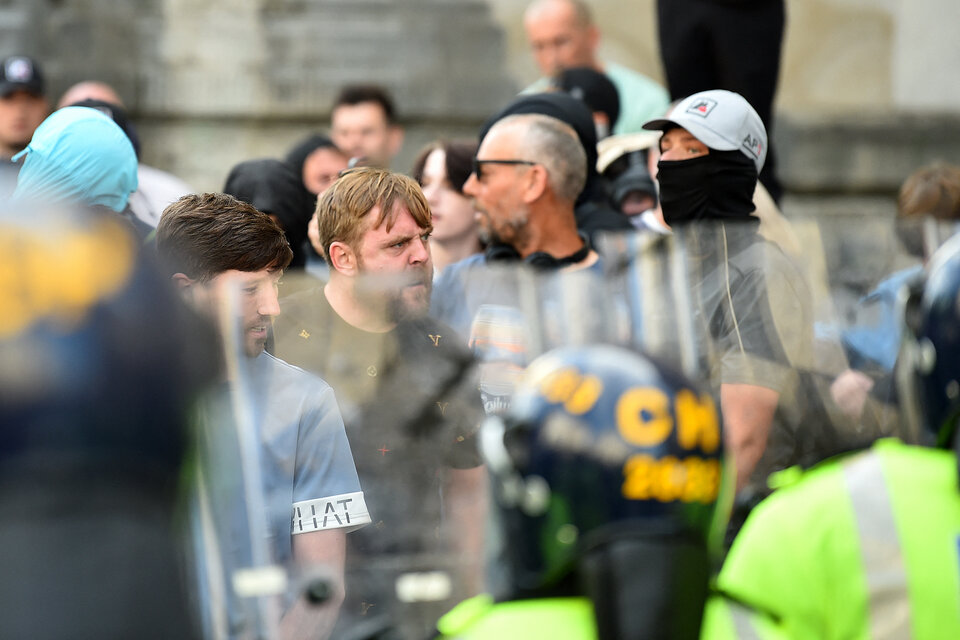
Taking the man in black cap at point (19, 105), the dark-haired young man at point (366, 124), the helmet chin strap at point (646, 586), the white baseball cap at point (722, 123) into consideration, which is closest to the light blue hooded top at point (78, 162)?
the white baseball cap at point (722, 123)

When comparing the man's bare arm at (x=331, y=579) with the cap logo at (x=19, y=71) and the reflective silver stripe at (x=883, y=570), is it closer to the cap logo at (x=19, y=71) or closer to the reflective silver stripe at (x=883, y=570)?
the reflective silver stripe at (x=883, y=570)

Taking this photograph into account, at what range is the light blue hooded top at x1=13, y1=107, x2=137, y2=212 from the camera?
14.0 ft

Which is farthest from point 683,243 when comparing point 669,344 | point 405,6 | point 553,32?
point 405,6

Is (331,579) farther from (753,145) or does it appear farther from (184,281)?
(753,145)

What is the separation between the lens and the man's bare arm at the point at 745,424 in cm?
382

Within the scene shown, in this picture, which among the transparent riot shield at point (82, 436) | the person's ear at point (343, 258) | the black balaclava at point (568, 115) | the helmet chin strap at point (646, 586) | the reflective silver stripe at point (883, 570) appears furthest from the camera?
the black balaclava at point (568, 115)

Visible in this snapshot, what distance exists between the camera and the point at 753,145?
4.63 meters

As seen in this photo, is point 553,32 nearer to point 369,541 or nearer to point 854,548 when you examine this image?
point 369,541

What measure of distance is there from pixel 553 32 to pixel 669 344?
3.33 meters

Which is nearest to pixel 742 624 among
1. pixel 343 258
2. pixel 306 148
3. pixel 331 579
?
pixel 331 579

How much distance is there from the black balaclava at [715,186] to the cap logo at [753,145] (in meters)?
0.03

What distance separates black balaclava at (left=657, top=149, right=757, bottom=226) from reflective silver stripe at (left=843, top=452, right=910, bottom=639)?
6.64ft

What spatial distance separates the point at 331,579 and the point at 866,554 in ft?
3.95

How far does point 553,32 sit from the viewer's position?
268 inches
